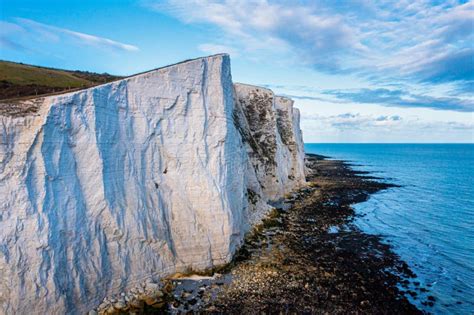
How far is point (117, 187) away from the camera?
53.9 ft

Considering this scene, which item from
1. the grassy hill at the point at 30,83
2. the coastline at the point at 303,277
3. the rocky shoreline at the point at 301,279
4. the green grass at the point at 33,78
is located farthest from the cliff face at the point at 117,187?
the green grass at the point at 33,78

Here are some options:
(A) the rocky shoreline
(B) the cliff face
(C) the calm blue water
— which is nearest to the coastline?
(A) the rocky shoreline

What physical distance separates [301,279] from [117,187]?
480 inches

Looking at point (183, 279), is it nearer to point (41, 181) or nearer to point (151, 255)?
point (151, 255)

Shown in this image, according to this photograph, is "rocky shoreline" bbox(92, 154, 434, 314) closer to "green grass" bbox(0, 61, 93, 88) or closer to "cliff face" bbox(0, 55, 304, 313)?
"cliff face" bbox(0, 55, 304, 313)

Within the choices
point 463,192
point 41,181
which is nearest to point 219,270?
point 41,181

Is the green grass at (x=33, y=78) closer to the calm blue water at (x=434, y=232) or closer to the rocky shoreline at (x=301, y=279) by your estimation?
the rocky shoreline at (x=301, y=279)

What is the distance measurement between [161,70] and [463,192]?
2273 inches

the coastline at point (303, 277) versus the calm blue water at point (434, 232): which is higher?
the coastline at point (303, 277)

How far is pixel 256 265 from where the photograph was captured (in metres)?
20.8

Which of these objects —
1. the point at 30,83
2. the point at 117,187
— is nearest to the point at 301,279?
the point at 117,187

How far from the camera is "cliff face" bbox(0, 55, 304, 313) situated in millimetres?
13234

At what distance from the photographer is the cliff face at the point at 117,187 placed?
43.4ft

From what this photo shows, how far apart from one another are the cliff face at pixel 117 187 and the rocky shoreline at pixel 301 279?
163cm
